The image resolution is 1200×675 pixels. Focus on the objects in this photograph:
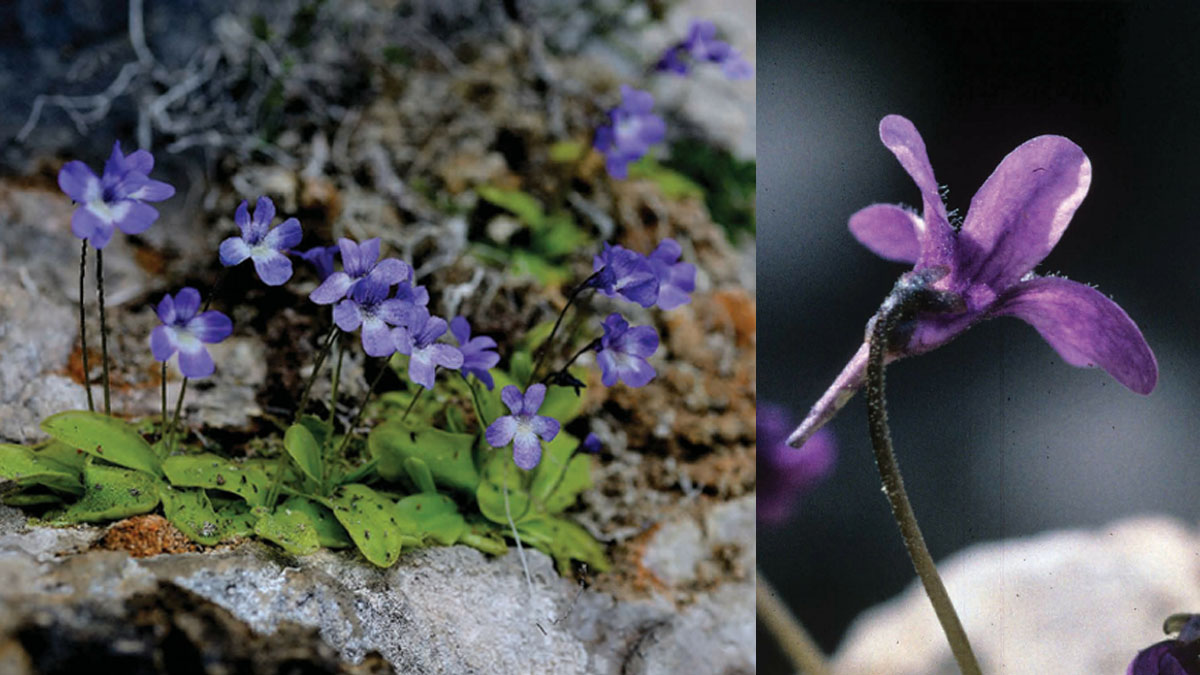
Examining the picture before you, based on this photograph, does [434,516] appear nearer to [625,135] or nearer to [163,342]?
[163,342]

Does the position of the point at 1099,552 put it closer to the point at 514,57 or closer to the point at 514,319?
the point at 514,319

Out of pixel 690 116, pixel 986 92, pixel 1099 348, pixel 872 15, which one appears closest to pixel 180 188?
pixel 690 116

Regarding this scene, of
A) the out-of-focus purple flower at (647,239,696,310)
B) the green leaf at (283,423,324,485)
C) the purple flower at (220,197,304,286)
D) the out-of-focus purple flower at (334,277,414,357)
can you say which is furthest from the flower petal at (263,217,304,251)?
the out-of-focus purple flower at (647,239,696,310)

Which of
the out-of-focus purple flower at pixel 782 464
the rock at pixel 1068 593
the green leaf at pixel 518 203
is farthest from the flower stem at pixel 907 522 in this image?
the green leaf at pixel 518 203

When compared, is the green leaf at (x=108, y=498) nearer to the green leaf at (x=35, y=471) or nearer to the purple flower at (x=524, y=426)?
the green leaf at (x=35, y=471)

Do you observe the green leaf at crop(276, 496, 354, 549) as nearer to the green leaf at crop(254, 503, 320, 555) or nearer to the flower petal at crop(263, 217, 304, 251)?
the green leaf at crop(254, 503, 320, 555)
